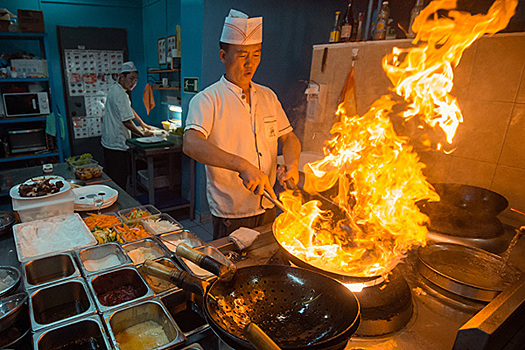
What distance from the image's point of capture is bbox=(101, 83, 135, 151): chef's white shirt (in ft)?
17.7

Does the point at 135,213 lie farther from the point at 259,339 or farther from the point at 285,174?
the point at 259,339

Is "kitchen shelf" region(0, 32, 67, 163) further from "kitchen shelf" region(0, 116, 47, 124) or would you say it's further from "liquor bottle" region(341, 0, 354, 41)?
"liquor bottle" region(341, 0, 354, 41)

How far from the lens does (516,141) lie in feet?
8.88

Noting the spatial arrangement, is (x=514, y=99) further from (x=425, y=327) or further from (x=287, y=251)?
(x=287, y=251)

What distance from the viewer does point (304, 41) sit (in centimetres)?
520

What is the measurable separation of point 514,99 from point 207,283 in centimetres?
306

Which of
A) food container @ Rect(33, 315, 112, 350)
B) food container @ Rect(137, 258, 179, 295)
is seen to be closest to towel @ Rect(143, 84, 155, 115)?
food container @ Rect(137, 258, 179, 295)

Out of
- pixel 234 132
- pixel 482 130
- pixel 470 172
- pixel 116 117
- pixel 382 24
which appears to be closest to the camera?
pixel 234 132

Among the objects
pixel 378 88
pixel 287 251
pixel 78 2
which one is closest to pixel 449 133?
pixel 378 88

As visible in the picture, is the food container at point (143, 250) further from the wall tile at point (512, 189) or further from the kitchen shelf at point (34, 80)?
the kitchen shelf at point (34, 80)

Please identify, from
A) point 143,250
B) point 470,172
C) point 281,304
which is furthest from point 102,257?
point 470,172

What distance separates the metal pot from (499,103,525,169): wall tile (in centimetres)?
153

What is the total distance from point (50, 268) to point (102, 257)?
263 mm

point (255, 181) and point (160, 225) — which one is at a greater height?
point (255, 181)
